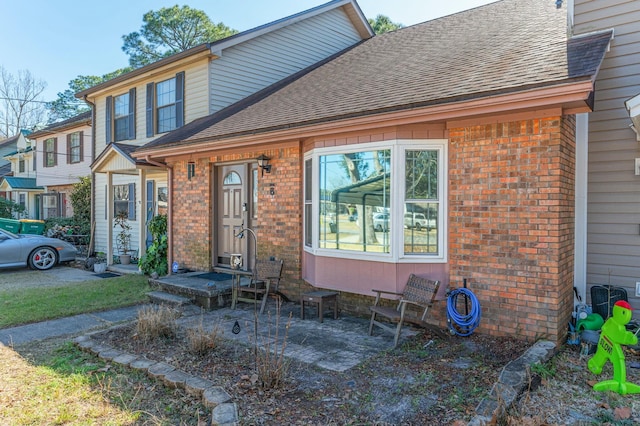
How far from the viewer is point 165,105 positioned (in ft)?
37.5

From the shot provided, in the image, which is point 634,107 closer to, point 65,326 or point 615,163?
point 615,163

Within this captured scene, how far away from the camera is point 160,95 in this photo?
Answer: 11.6m

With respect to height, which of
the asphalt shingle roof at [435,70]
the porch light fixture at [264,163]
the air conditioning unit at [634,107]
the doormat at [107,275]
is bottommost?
the doormat at [107,275]

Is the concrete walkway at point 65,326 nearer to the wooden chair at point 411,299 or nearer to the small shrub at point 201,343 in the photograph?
the small shrub at point 201,343

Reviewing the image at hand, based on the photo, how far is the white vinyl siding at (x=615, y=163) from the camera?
5.26 metres

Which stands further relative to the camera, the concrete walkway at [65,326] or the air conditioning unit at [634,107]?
the concrete walkway at [65,326]

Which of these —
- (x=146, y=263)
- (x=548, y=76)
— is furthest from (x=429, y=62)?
(x=146, y=263)

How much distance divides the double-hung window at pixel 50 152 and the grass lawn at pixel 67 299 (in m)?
11.2

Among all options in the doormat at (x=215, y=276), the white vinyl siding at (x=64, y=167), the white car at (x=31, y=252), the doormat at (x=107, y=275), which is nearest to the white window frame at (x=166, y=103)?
the doormat at (x=107, y=275)

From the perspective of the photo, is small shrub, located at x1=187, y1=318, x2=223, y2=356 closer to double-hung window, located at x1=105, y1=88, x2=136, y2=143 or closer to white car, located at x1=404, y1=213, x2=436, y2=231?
white car, located at x1=404, y1=213, x2=436, y2=231

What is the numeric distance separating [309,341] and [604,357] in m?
3.04

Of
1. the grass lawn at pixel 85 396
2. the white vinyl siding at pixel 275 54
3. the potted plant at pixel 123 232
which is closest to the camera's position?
the grass lawn at pixel 85 396

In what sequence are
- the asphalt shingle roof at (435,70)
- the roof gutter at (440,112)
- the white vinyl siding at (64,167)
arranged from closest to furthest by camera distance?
the roof gutter at (440,112), the asphalt shingle roof at (435,70), the white vinyl siding at (64,167)

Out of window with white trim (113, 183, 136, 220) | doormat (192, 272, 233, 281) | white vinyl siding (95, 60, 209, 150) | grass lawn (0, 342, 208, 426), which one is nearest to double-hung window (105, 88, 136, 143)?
white vinyl siding (95, 60, 209, 150)
